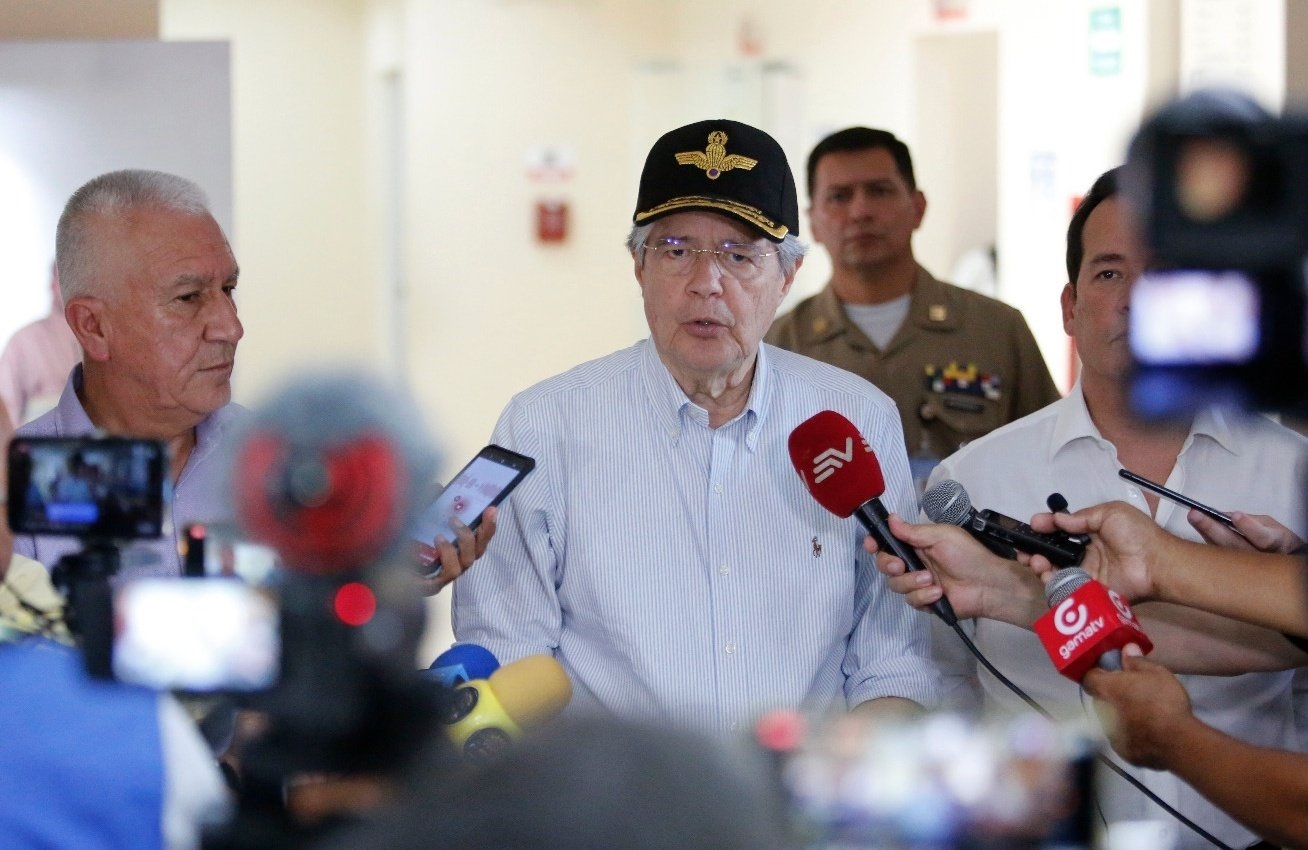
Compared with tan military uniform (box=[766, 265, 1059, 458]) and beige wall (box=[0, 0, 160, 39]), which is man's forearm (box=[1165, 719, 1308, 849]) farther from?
beige wall (box=[0, 0, 160, 39])

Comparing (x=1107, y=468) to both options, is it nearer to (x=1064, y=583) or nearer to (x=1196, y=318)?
(x=1064, y=583)

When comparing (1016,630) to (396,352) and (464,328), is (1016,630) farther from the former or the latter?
(396,352)

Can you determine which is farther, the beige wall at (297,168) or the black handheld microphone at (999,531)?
the beige wall at (297,168)

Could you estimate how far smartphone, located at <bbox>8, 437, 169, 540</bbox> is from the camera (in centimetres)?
135

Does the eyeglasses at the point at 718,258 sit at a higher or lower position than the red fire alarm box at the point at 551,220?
lower

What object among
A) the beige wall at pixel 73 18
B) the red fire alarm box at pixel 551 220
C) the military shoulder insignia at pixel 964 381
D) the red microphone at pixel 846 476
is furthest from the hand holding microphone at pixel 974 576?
the red fire alarm box at pixel 551 220

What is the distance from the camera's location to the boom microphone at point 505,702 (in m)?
1.46

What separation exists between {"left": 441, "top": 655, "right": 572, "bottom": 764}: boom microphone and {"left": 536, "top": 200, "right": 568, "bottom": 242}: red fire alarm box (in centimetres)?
560

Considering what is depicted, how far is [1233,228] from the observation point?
0.88 metres

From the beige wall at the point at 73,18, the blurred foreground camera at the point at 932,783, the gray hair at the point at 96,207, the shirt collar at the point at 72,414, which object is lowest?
the blurred foreground camera at the point at 932,783

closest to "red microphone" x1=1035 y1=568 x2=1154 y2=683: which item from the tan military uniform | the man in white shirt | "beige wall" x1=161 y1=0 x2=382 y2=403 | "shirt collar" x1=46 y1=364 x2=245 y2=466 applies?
the man in white shirt

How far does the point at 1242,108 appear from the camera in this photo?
0.87 metres

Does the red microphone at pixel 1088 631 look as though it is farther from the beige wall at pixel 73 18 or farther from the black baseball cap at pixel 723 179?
the beige wall at pixel 73 18

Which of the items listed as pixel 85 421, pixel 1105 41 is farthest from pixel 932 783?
pixel 1105 41
